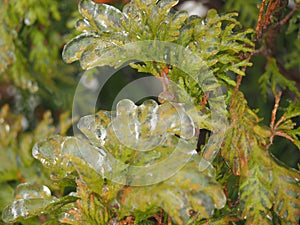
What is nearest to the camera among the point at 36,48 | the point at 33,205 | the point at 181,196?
the point at 181,196

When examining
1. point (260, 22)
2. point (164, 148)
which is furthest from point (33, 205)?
point (260, 22)

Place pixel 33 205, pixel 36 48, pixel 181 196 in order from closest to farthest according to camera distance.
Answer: pixel 181 196
pixel 33 205
pixel 36 48

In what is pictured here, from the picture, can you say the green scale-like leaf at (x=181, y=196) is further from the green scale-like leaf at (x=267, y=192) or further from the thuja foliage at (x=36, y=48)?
the thuja foliage at (x=36, y=48)

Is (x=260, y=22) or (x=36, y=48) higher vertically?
(x=260, y=22)

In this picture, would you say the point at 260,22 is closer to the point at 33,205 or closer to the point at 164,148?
the point at 164,148

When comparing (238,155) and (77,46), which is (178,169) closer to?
(238,155)

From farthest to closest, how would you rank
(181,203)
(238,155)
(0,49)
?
1. (0,49)
2. (238,155)
3. (181,203)

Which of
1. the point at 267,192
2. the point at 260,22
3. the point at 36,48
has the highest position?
the point at 260,22

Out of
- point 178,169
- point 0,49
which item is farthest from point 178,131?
point 0,49

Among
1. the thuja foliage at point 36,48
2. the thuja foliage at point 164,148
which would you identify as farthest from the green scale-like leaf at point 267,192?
the thuja foliage at point 36,48
